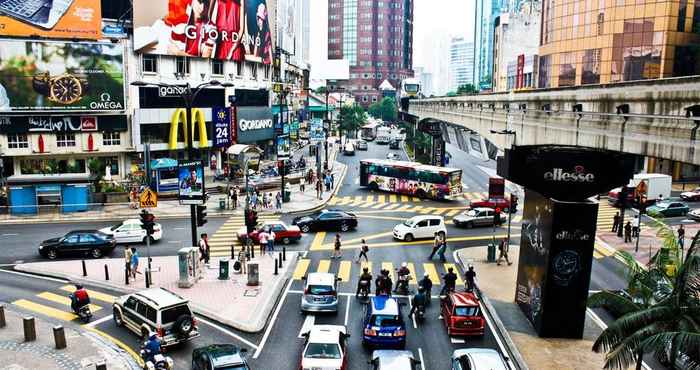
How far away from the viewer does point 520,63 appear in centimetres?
10994

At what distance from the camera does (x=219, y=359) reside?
1611cm

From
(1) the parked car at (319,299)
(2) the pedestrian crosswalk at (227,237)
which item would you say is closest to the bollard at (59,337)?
(1) the parked car at (319,299)

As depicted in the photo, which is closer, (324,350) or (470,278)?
(324,350)

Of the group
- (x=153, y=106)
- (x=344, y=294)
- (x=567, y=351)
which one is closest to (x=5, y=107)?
(x=153, y=106)

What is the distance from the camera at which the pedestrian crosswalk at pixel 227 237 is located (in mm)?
32562

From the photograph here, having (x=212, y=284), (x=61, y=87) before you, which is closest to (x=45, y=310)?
(x=212, y=284)

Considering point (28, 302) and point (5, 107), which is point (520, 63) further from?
point (28, 302)

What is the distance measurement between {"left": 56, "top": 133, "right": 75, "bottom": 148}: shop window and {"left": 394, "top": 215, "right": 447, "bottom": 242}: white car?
100 feet

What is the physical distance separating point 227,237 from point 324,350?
20.0 metres

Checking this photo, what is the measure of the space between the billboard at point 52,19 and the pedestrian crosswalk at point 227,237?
22.3 metres

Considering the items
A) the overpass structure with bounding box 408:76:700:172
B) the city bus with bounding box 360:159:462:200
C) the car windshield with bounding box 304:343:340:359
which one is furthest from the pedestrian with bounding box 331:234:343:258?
the city bus with bounding box 360:159:462:200

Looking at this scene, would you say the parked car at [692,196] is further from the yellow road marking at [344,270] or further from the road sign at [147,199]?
the road sign at [147,199]

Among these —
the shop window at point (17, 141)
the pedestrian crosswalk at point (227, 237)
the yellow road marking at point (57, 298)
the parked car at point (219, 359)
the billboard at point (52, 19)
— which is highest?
the billboard at point (52, 19)

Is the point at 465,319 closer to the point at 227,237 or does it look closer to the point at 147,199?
the point at 147,199
